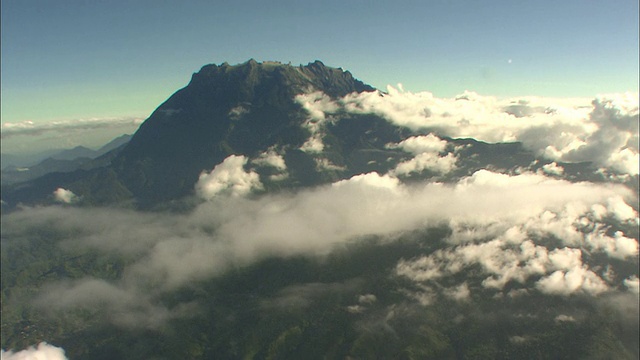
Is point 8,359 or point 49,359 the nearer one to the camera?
point 8,359

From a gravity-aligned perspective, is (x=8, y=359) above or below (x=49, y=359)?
above
